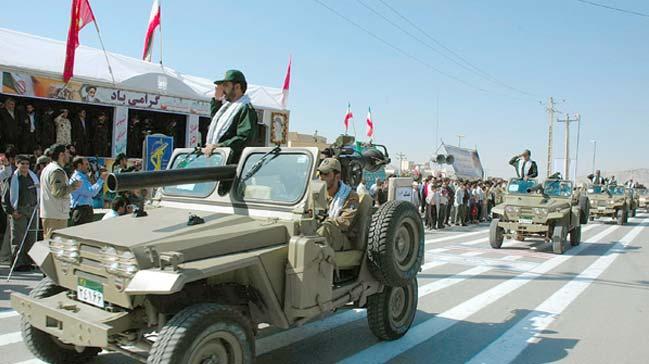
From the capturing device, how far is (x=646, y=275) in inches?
444

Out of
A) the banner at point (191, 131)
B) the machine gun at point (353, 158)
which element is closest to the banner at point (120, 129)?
the banner at point (191, 131)

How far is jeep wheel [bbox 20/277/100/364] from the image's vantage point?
4.22 metres

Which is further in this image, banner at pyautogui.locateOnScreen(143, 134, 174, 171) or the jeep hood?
banner at pyautogui.locateOnScreen(143, 134, 174, 171)

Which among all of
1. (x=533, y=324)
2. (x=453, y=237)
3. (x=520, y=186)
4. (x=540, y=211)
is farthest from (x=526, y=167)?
(x=533, y=324)

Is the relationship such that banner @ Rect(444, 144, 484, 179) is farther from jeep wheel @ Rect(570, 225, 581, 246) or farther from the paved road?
the paved road

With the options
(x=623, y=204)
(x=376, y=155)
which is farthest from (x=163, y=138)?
(x=623, y=204)

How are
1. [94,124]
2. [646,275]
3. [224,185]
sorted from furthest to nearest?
[94,124], [646,275], [224,185]

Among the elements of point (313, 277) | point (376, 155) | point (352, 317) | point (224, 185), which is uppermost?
point (376, 155)

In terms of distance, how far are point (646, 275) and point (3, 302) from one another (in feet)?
39.0

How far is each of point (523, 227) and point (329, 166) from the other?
1033cm

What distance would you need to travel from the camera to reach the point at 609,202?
86.2 ft

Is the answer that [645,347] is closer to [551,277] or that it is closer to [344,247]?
[344,247]

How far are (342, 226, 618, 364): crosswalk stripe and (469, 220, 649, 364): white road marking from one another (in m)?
0.67

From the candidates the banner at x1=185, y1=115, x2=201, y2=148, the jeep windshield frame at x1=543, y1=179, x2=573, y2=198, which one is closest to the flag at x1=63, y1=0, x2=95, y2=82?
the banner at x1=185, y1=115, x2=201, y2=148
